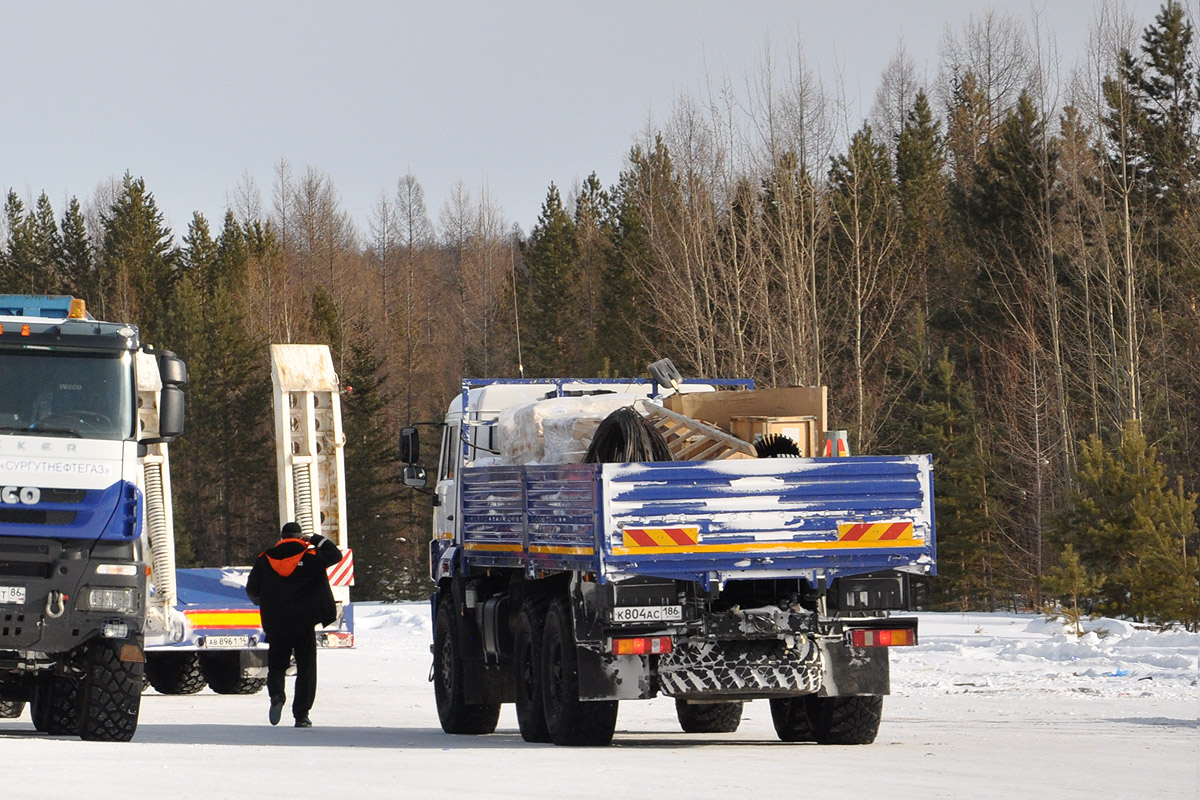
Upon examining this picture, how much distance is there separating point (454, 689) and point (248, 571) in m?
5.47

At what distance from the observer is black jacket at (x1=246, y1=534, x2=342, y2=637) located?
13695 millimetres

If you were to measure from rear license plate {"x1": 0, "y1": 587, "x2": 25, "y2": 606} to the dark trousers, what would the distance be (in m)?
2.26

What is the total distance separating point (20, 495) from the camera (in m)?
12.2

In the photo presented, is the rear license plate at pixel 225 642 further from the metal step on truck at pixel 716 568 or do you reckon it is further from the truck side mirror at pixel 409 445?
the metal step on truck at pixel 716 568

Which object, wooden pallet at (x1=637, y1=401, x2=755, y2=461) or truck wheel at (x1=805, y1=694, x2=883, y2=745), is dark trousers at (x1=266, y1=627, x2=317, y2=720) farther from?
truck wheel at (x1=805, y1=694, x2=883, y2=745)

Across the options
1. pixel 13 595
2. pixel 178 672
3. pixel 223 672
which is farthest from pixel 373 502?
pixel 13 595

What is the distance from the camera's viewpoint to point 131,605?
489 inches

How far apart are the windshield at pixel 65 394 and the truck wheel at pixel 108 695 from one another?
1.65 metres

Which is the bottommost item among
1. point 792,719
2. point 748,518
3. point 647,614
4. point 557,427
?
point 792,719

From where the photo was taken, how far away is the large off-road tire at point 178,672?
2000 cm

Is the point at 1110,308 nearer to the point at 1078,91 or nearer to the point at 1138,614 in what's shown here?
the point at 1078,91

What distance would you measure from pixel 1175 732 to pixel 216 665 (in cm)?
1134

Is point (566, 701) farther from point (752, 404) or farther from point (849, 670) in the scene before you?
point (752, 404)

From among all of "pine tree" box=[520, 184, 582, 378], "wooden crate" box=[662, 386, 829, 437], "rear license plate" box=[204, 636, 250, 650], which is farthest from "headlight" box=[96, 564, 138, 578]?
"pine tree" box=[520, 184, 582, 378]
